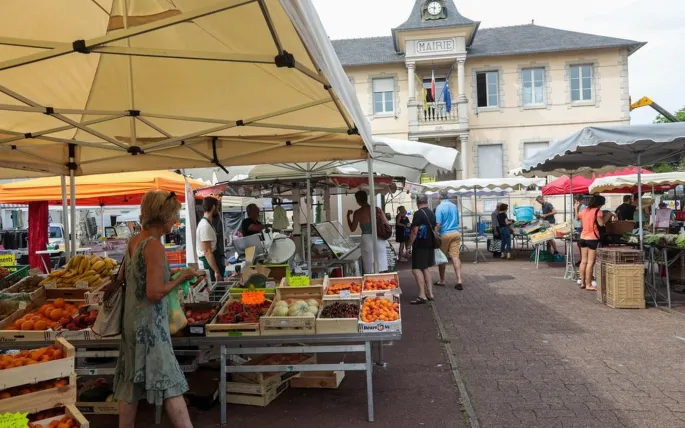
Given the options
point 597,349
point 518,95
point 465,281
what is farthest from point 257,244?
point 518,95

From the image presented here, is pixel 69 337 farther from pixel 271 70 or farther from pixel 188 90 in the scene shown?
pixel 271 70

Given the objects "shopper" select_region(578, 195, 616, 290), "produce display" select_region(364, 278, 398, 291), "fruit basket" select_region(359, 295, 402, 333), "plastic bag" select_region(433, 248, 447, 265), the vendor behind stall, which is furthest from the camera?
"plastic bag" select_region(433, 248, 447, 265)

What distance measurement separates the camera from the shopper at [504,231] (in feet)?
51.0

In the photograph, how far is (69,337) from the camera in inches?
170

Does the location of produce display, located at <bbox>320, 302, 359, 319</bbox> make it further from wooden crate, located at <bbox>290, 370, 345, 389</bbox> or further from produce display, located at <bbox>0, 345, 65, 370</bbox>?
produce display, located at <bbox>0, 345, 65, 370</bbox>

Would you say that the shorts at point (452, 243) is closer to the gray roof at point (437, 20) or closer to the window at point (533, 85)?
the gray roof at point (437, 20)

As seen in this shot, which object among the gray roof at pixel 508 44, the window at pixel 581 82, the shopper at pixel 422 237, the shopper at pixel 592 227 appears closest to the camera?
the shopper at pixel 422 237

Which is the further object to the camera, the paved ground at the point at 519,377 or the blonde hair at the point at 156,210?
the paved ground at the point at 519,377

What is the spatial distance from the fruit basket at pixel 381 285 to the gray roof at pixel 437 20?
71.5 feet

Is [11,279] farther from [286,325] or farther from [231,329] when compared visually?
[286,325]

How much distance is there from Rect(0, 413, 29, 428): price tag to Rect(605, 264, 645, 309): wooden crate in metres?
7.59

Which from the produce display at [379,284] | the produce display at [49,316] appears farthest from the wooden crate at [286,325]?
the produce display at [49,316]

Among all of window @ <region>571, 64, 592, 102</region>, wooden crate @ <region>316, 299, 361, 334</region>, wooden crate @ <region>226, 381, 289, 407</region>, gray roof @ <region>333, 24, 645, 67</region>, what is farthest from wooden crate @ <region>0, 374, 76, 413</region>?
window @ <region>571, 64, 592, 102</region>

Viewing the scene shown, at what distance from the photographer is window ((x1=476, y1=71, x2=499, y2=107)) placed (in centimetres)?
2625
